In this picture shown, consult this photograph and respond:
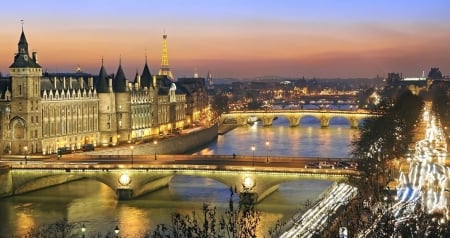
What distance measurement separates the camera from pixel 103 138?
82500 millimetres

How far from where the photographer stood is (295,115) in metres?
140

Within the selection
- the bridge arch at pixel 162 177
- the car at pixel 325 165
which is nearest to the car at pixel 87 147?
the bridge arch at pixel 162 177

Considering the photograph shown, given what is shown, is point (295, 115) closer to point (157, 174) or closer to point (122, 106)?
point (122, 106)

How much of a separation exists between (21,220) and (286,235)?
749 inches

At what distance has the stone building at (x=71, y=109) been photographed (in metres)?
69.6

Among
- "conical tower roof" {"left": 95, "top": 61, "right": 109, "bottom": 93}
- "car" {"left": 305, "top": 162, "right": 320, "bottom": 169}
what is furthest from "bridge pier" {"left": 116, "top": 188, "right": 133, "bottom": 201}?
"conical tower roof" {"left": 95, "top": 61, "right": 109, "bottom": 93}

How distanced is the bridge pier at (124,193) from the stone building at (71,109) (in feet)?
56.2

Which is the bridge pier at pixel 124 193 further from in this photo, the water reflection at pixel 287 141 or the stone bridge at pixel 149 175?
the water reflection at pixel 287 141

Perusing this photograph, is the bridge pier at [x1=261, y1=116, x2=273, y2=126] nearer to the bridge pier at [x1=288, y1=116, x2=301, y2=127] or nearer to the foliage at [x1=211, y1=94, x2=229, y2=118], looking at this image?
the bridge pier at [x1=288, y1=116, x2=301, y2=127]

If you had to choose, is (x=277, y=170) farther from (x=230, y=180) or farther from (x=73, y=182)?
(x=73, y=182)

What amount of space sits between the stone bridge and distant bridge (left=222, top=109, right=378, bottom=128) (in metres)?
78.8

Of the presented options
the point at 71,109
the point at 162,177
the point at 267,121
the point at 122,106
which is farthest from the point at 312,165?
the point at 267,121

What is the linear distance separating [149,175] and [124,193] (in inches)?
85.1

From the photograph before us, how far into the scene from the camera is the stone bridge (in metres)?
52.7
